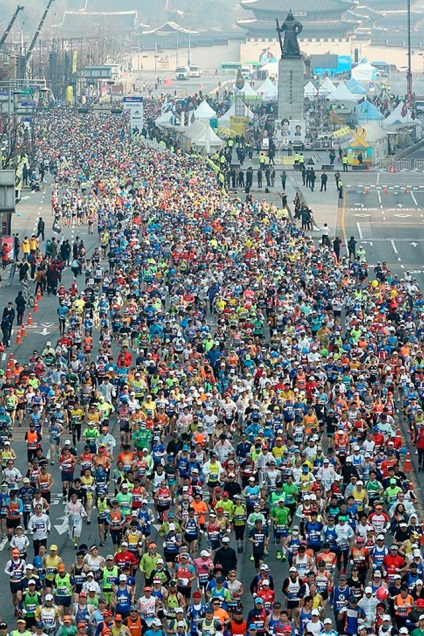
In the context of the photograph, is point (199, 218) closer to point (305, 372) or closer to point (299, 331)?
point (299, 331)

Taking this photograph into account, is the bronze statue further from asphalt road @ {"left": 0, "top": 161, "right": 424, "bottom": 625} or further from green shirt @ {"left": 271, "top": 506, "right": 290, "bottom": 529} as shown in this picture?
green shirt @ {"left": 271, "top": 506, "right": 290, "bottom": 529}

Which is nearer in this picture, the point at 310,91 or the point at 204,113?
the point at 204,113

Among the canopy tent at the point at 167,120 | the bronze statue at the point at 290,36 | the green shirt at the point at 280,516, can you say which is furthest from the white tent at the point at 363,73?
the green shirt at the point at 280,516

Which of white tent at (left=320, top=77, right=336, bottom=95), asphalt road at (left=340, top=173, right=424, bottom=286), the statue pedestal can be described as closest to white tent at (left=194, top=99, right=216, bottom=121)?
the statue pedestal

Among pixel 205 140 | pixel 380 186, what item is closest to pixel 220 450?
pixel 380 186

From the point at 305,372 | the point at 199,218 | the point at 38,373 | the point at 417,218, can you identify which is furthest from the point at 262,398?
the point at 417,218

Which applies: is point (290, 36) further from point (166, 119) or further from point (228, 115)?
point (166, 119)
